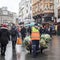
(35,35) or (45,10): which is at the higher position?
(45,10)

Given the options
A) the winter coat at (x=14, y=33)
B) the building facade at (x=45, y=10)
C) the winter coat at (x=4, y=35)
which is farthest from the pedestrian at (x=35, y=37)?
the building facade at (x=45, y=10)

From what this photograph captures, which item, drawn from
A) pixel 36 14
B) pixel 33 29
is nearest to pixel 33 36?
pixel 33 29

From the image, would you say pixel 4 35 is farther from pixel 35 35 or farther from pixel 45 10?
pixel 45 10

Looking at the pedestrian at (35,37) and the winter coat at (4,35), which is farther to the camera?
the winter coat at (4,35)

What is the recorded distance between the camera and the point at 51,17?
7706cm

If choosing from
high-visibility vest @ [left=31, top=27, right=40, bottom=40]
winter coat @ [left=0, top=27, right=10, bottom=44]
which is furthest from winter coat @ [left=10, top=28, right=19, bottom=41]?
high-visibility vest @ [left=31, top=27, right=40, bottom=40]

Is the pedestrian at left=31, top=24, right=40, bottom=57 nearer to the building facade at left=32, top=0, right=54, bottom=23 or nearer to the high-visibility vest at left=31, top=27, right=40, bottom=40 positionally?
the high-visibility vest at left=31, top=27, right=40, bottom=40

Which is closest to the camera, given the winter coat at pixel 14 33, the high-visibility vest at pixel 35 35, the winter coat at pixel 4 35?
the high-visibility vest at pixel 35 35

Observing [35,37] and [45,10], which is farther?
[45,10]

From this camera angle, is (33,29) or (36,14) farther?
(36,14)

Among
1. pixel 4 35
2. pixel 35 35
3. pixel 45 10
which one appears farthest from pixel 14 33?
pixel 45 10

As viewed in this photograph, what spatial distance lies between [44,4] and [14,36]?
5901 cm

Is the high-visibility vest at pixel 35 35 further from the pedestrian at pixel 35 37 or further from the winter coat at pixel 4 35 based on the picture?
the winter coat at pixel 4 35

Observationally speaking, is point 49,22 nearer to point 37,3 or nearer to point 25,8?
point 37,3
